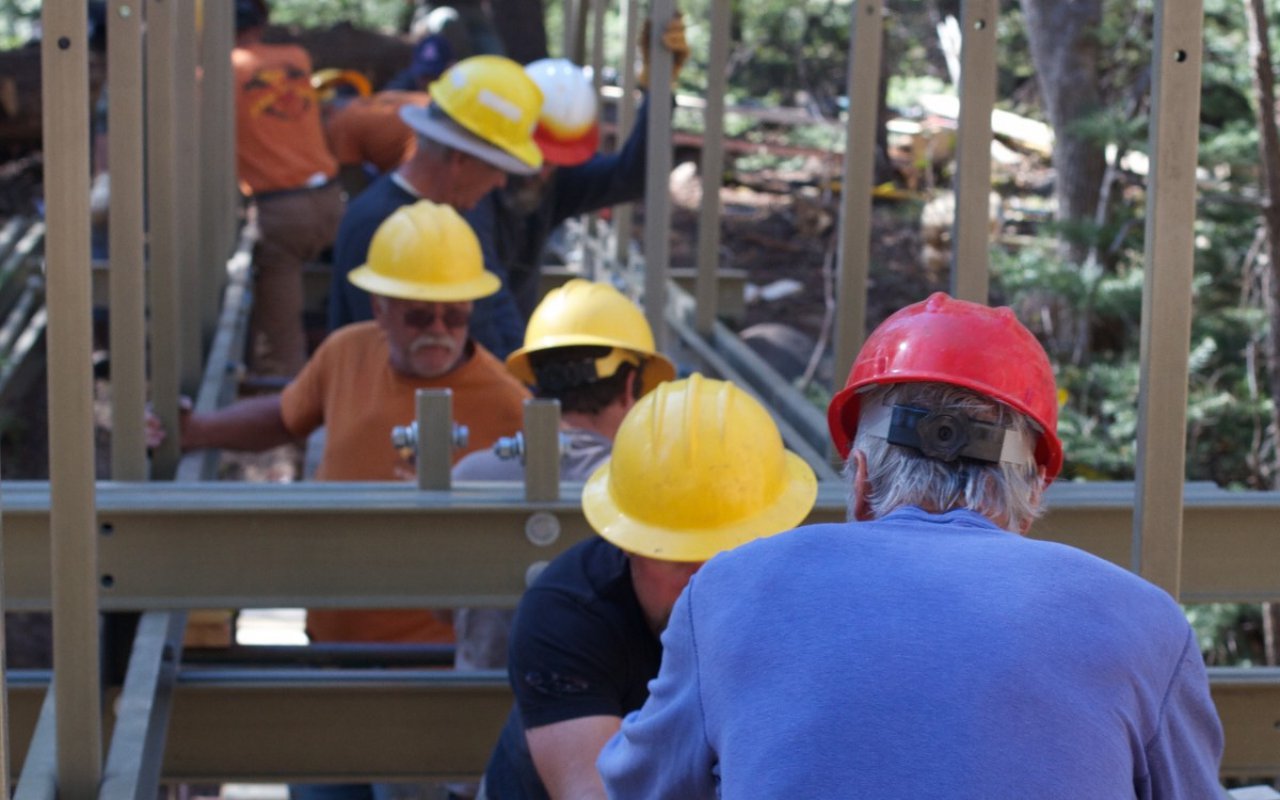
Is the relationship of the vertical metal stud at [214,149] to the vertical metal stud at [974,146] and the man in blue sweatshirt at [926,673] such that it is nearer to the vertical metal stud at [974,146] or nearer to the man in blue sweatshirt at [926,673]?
the vertical metal stud at [974,146]

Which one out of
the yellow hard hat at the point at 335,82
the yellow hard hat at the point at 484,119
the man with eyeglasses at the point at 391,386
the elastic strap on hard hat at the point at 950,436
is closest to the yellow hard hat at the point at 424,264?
the man with eyeglasses at the point at 391,386

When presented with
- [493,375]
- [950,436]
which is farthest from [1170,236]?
[493,375]

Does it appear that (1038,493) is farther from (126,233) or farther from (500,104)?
(500,104)

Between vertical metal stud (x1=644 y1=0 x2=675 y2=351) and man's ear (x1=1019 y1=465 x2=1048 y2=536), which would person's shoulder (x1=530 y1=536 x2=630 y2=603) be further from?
vertical metal stud (x1=644 y1=0 x2=675 y2=351)

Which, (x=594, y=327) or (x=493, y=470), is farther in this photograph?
(x=594, y=327)

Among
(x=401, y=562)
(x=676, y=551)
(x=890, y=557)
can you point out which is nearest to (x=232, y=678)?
(x=401, y=562)

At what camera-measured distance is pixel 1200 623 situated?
782 centimetres

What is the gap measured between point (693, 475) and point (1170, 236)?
93cm

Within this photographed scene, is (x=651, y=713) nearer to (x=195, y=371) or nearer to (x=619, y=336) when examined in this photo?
(x=619, y=336)

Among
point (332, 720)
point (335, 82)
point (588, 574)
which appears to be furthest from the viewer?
point (335, 82)

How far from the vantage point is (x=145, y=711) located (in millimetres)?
3316

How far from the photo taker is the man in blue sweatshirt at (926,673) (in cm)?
182

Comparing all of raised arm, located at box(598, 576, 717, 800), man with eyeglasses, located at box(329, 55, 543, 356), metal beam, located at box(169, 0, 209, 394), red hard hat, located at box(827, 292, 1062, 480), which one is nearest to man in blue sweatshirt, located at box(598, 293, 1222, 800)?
raised arm, located at box(598, 576, 717, 800)

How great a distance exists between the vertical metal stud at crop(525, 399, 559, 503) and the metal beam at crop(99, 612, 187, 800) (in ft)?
2.89
